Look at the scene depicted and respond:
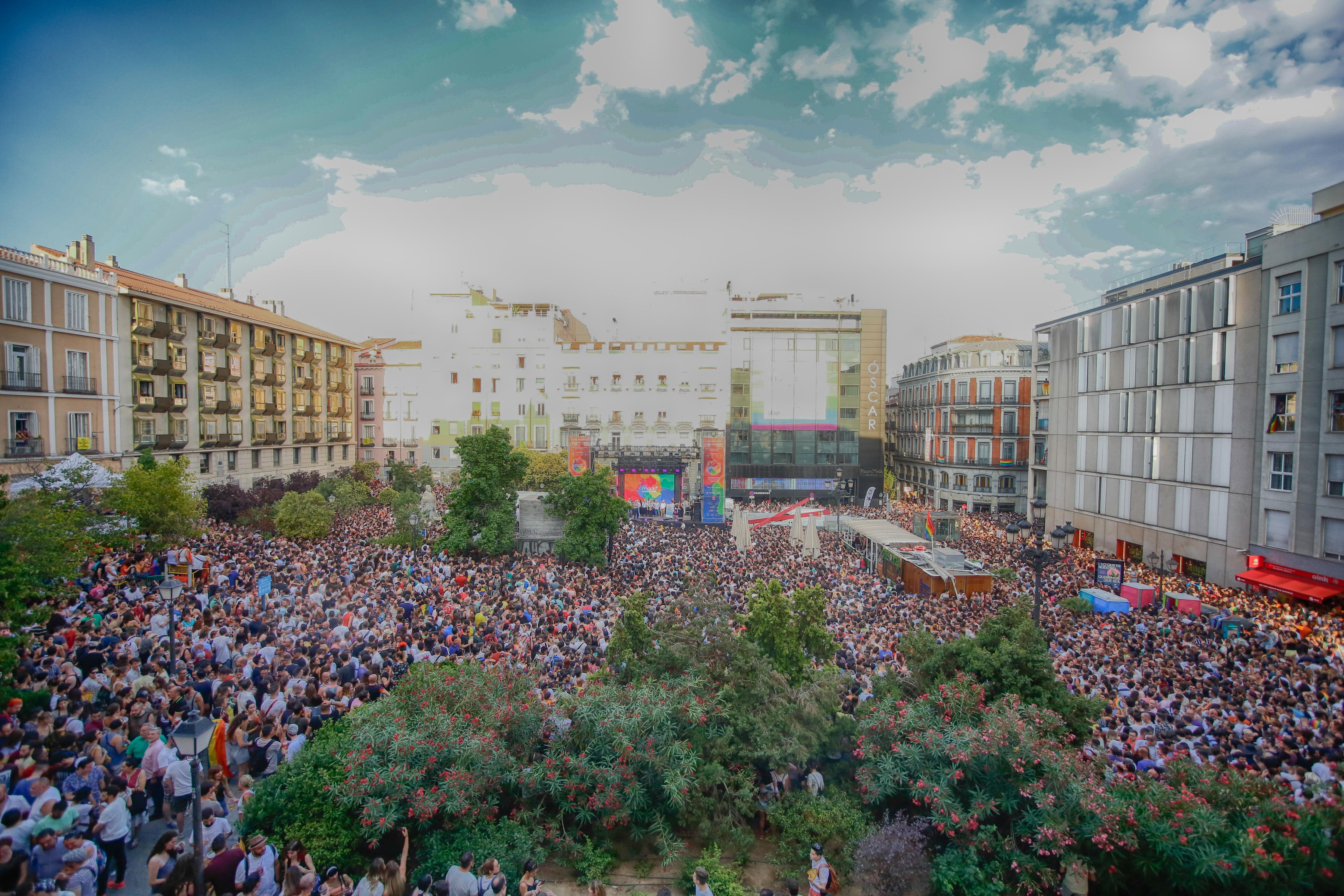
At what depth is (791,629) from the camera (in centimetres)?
1063

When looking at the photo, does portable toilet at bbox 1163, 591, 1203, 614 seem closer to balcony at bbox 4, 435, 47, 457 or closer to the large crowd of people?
the large crowd of people

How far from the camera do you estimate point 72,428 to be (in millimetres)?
22812

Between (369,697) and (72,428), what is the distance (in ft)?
76.7

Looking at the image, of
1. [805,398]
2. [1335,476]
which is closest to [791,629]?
[1335,476]

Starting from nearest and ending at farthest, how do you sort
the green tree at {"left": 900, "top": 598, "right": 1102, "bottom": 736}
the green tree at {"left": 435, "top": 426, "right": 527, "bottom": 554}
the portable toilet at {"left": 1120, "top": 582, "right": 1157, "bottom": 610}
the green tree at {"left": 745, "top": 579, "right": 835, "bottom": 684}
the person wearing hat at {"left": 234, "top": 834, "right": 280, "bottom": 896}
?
the person wearing hat at {"left": 234, "top": 834, "right": 280, "bottom": 896} < the green tree at {"left": 900, "top": 598, "right": 1102, "bottom": 736} < the green tree at {"left": 745, "top": 579, "right": 835, "bottom": 684} < the portable toilet at {"left": 1120, "top": 582, "right": 1157, "bottom": 610} < the green tree at {"left": 435, "top": 426, "right": 527, "bottom": 554}

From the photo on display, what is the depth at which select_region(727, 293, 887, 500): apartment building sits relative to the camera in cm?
4994

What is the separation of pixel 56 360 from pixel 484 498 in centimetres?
1718

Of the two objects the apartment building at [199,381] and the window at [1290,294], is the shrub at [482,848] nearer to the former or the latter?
the apartment building at [199,381]

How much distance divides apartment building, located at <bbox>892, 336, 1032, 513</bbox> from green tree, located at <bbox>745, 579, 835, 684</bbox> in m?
36.9

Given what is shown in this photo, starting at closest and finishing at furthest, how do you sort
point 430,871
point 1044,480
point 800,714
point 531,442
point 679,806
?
1. point 430,871
2. point 679,806
3. point 800,714
4. point 1044,480
5. point 531,442

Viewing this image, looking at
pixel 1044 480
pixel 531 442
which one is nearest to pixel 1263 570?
pixel 1044 480

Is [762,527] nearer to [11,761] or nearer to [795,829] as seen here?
[795,829]

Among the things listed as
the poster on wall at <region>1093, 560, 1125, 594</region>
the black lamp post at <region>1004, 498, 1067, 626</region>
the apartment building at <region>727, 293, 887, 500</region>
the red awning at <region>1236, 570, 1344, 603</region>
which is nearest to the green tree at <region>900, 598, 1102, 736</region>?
the black lamp post at <region>1004, 498, 1067, 626</region>

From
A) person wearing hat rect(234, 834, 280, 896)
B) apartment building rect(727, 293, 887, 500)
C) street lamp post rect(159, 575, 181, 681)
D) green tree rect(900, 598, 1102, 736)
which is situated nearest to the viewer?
person wearing hat rect(234, 834, 280, 896)
